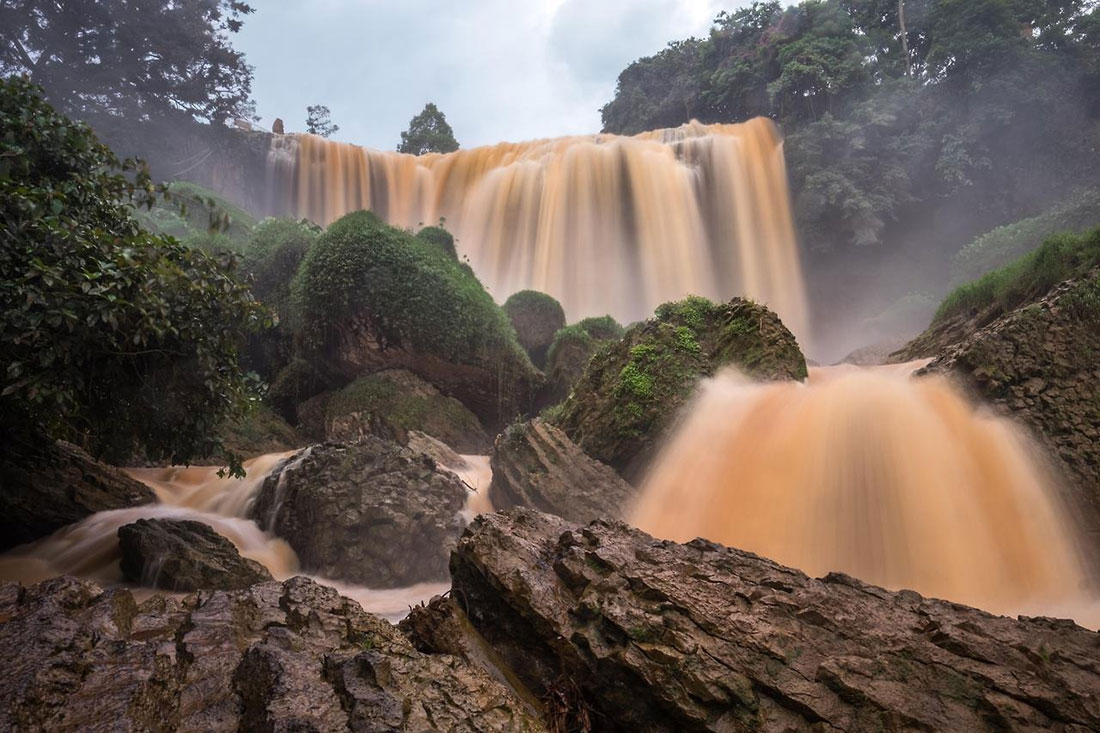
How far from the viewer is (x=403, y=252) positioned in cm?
1326

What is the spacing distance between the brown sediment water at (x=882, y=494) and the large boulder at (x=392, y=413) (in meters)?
5.76

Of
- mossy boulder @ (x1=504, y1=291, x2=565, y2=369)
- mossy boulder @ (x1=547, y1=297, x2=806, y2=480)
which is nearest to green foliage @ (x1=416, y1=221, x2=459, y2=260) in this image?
mossy boulder @ (x1=504, y1=291, x2=565, y2=369)

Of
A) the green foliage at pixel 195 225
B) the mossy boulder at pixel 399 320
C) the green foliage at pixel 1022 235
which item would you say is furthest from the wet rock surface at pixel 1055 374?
the green foliage at pixel 195 225

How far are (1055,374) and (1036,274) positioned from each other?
3.71 metres

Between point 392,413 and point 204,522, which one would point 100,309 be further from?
point 392,413

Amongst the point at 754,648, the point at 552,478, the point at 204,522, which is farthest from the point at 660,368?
the point at 204,522

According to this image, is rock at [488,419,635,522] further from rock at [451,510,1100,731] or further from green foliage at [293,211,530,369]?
green foliage at [293,211,530,369]

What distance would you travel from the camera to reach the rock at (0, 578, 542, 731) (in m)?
2.10

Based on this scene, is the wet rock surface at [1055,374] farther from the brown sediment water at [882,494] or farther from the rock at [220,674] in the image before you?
the rock at [220,674]

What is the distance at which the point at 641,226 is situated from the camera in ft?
74.0

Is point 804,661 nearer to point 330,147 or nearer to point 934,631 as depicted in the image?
point 934,631

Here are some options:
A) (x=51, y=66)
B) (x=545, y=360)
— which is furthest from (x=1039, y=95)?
(x=51, y=66)

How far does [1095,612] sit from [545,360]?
38.8 feet

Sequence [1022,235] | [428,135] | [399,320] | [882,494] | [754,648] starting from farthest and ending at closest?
[428,135], [1022,235], [399,320], [882,494], [754,648]
